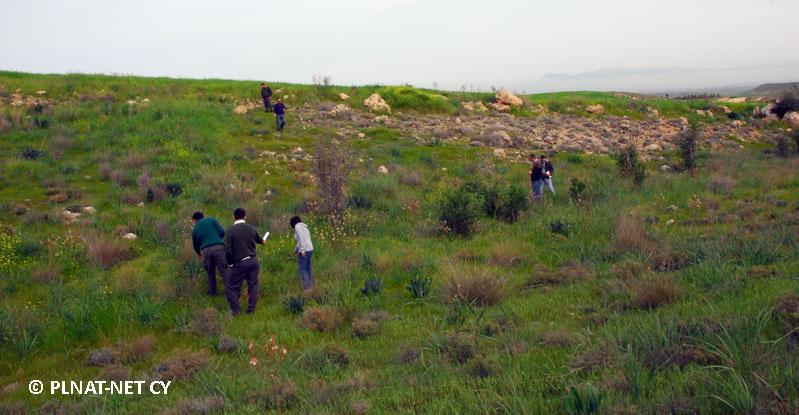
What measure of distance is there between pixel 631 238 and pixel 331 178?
6732 millimetres

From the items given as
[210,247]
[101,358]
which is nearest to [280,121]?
[210,247]

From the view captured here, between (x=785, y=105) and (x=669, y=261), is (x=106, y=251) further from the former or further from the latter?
(x=785, y=105)

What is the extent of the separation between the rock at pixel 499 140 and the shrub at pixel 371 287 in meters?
15.5

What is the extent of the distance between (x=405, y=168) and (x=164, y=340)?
1160 cm

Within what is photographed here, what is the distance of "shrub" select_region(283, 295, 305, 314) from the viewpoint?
827 cm

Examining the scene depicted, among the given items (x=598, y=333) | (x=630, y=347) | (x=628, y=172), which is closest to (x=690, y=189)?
(x=628, y=172)

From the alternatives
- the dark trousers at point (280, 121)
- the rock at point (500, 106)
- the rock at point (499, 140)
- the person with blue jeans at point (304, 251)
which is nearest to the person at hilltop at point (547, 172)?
the rock at point (499, 140)

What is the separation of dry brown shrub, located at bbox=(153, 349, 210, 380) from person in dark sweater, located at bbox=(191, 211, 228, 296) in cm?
256

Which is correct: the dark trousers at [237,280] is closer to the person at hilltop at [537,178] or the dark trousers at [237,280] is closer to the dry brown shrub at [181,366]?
the dry brown shrub at [181,366]

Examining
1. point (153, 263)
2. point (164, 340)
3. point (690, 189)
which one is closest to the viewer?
point (164, 340)

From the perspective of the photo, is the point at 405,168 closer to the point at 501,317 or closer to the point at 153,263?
the point at 153,263

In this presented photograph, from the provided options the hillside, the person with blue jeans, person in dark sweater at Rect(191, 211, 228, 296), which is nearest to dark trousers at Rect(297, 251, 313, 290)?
the person with blue jeans

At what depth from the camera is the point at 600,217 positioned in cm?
1205

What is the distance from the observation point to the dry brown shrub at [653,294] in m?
6.57
